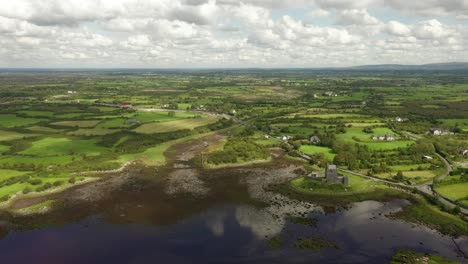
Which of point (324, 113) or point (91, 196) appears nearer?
point (91, 196)

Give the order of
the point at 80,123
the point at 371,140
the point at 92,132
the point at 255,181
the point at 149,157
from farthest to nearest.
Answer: the point at 80,123, the point at 92,132, the point at 371,140, the point at 149,157, the point at 255,181

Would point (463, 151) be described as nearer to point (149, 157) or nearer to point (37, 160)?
point (149, 157)

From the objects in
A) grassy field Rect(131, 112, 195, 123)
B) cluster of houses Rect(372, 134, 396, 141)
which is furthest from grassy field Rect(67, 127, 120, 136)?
cluster of houses Rect(372, 134, 396, 141)

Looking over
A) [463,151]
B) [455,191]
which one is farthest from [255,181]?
[463,151]

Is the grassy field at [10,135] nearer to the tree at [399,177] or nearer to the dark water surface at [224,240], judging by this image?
the dark water surface at [224,240]

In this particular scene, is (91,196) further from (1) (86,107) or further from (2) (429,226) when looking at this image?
(1) (86,107)

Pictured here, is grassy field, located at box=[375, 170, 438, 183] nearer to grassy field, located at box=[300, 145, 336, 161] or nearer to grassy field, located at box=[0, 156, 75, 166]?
grassy field, located at box=[300, 145, 336, 161]

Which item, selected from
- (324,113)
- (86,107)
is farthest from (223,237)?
(86,107)
